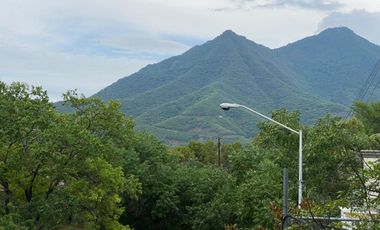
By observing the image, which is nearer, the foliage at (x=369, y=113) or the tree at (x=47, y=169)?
the tree at (x=47, y=169)

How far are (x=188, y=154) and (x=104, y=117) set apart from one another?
136 feet

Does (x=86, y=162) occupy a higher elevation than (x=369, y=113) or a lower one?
higher

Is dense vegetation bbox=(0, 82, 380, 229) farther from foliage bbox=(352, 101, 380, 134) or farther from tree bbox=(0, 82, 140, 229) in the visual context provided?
foliage bbox=(352, 101, 380, 134)

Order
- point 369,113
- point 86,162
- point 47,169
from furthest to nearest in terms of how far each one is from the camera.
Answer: point 369,113 < point 86,162 < point 47,169

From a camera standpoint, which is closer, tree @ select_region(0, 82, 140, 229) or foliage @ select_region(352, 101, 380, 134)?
tree @ select_region(0, 82, 140, 229)

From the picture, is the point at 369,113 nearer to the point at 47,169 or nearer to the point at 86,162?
the point at 86,162

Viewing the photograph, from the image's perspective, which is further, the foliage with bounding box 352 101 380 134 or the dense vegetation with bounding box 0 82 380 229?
the foliage with bounding box 352 101 380 134

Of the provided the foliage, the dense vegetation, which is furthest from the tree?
the foliage

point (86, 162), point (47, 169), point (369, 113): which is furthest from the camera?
point (369, 113)

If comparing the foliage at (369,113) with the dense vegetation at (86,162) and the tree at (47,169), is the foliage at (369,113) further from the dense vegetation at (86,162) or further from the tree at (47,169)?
the tree at (47,169)

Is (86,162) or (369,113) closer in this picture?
(86,162)

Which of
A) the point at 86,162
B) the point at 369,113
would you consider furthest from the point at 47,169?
the point at 369,113

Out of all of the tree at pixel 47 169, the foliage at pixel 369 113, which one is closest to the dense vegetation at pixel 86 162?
the tree at pixel 47 169

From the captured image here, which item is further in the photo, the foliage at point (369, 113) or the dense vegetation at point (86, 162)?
the foliage at point (369, 113)
